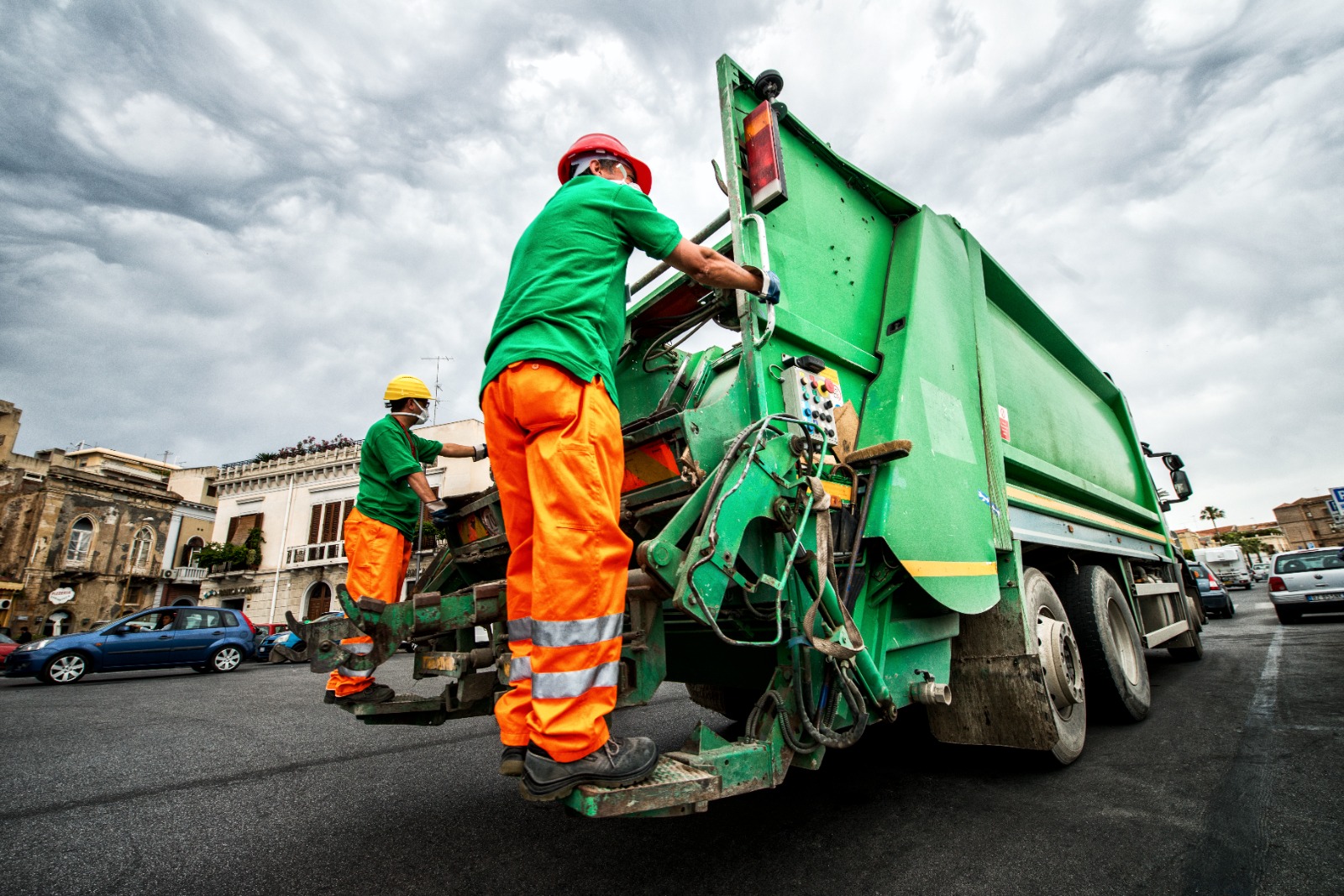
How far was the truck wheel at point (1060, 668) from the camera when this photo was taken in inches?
114

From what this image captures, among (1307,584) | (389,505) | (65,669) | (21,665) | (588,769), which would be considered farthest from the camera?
(1307,584)

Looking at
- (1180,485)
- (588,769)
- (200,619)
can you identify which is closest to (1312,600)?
(1180,485)

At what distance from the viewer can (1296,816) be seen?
2.21m

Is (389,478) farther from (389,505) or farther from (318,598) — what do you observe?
(318,598)

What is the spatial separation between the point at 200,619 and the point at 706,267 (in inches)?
530

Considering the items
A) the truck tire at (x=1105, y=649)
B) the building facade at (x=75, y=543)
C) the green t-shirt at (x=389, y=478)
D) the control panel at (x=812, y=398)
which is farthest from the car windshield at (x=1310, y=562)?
the building facade at (x=75, y=543)

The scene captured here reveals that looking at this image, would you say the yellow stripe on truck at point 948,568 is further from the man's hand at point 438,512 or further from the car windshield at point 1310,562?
the car windshield at point 1310,562

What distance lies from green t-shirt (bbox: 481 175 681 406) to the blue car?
12.4 meters

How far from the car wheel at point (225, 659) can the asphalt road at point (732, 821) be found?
8150 millimetres

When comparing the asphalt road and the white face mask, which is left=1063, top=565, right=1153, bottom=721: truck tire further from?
the white face mask

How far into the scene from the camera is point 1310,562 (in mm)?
11234

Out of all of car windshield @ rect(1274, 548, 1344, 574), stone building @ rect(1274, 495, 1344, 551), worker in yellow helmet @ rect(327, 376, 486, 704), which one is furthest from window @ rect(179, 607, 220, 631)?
stone building @ rect(1274, 495, 1344, 551)

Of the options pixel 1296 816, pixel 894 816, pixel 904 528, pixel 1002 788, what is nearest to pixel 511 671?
pixel 904 528

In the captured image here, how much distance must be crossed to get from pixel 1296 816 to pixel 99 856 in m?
4.35
